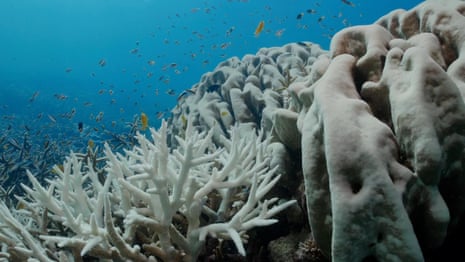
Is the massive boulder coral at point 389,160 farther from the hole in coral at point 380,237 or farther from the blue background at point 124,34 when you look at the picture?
the blue background at point 124,34

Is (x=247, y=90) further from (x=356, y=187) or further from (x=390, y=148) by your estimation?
(x=356, y=187)

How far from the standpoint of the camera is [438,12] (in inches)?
108

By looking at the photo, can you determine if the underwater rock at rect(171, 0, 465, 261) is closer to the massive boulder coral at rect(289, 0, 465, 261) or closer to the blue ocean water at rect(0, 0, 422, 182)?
the massive boulder coral at rect(289, 0, 465, 261)

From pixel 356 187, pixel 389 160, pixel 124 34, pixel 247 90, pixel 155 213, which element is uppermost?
pixel 124 34

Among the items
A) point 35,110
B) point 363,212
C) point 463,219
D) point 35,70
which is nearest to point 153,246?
point 363,212

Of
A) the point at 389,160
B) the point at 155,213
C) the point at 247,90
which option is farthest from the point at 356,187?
the point at 247,90

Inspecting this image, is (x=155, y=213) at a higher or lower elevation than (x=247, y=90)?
lower

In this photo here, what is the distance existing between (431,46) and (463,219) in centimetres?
122

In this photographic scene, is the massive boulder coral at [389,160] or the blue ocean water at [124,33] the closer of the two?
the massive boulder coral at [389,160]

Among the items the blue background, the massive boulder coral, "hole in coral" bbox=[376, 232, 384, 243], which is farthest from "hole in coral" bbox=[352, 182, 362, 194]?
the blue background

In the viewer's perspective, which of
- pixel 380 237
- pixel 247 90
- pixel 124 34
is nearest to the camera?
pixel 380 237

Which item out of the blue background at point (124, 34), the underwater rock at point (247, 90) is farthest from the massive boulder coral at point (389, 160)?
the blue background at point (124, 34)

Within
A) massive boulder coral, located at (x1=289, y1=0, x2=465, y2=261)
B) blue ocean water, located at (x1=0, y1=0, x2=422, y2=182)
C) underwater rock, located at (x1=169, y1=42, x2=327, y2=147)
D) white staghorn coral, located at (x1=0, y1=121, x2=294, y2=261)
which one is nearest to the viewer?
massive boulder coral, located at (x1=289, y1=0, x2=465, y2=261)

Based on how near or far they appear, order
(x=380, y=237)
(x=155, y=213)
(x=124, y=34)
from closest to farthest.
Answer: (x=380, y=237) < (x=155, y=213) < (x=124, y=34)
